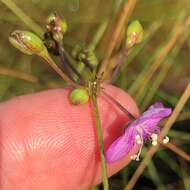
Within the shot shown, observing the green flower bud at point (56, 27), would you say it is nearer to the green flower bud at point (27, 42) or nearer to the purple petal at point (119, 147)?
the green flower bud at point (27, 42)

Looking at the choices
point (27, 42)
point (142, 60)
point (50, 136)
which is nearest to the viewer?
point (27, 42)

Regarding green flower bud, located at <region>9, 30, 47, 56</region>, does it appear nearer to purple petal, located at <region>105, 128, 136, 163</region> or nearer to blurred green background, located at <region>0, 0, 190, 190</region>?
purple petal, located at <region>105, 128, 136, 163</region>

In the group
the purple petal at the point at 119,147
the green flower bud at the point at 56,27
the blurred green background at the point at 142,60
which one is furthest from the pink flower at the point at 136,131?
the blurred green background at the point at 142,60

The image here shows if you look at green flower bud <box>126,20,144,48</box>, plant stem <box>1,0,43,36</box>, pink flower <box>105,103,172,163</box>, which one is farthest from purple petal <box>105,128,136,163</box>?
plant stem <box>1,0,43,36</box>

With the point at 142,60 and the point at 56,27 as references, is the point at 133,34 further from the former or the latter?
the point at 142,60

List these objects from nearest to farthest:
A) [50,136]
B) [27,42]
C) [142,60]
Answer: [27,42], [50,136], [142,60]

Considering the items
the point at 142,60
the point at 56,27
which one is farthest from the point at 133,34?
the point at 142,60
